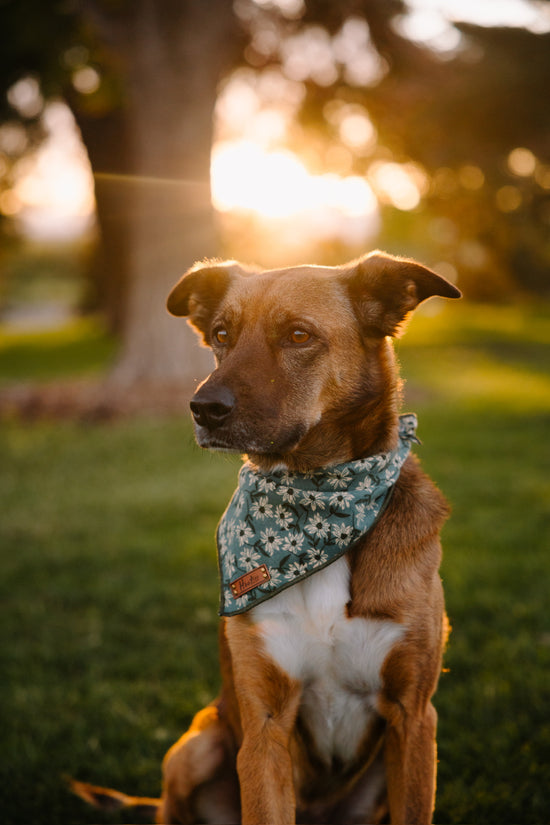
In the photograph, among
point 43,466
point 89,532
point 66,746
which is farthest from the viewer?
point 43,466

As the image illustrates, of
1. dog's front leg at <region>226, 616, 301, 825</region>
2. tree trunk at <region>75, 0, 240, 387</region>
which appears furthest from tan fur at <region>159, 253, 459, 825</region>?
tree trunk at <region>75, 0, 240, 387</region>

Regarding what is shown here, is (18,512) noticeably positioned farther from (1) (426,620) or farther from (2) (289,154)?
(2) (289,154)

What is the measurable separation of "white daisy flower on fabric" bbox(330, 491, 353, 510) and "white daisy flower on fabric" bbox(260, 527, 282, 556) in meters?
0.25

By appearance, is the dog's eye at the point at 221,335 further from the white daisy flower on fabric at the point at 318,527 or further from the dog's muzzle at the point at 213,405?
the white daisy flower on fabric at the point at 318,527

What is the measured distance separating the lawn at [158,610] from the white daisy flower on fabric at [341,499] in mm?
1019

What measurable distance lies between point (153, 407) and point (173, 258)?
3.00 meters

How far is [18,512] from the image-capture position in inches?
282

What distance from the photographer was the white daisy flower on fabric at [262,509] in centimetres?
272

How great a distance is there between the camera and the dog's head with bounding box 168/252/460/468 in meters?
2.59

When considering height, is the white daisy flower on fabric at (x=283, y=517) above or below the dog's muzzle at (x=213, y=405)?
below

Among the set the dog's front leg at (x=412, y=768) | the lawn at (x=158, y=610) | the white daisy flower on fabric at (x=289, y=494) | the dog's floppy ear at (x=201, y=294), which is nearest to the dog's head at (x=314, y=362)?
the white daisy flower on fabric at (x=289, y=494)

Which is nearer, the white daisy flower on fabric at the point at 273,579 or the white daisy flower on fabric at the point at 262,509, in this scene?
the white daisy flower on fabric at the point at 273,579

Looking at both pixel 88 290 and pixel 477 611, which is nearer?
pixel 477 611

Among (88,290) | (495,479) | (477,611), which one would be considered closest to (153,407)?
(495,479)
